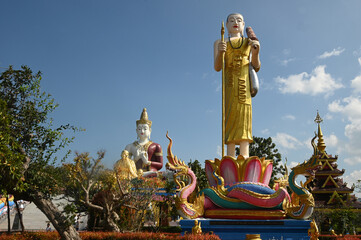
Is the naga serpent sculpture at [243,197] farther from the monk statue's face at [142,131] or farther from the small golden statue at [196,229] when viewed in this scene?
the monk statue's face at [142,131]

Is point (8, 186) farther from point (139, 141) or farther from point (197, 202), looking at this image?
point (139, 141)

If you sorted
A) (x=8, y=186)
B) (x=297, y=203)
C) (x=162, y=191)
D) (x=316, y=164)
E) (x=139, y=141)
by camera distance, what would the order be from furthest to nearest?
(x=139, y=141) < (x=162, y=191) < (x=297, y=203) < (x=316, y=164) < (x=8, y=186)

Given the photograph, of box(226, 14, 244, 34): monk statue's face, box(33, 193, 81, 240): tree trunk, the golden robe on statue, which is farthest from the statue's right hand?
box(33, 193, 81, 240): tree trunk

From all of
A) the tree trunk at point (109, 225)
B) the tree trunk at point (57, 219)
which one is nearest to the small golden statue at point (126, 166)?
the tree trunk at point (109, 225)

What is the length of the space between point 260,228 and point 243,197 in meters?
0.99

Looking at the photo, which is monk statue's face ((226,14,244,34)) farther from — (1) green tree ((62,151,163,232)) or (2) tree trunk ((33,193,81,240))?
(2) tree trunk ((33,193,81,240))

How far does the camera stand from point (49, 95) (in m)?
7.89

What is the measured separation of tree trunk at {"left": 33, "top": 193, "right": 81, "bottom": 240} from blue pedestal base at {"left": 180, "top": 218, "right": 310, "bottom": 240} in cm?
352

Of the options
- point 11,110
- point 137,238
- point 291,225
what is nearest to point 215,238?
point 137,238

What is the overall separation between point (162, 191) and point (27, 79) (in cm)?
1220

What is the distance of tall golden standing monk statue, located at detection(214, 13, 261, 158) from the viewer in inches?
466

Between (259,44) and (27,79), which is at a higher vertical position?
(259,44)

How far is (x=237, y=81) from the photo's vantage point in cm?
1213

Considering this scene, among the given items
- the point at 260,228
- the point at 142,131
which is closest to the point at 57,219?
the point at 260,228
